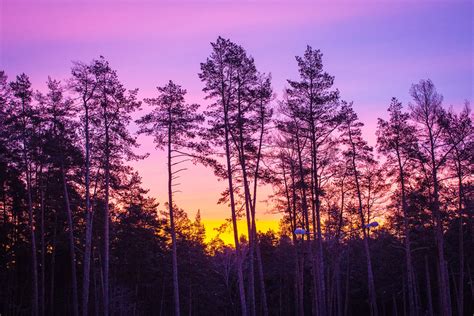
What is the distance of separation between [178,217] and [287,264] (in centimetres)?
1332

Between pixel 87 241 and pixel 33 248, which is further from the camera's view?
pixel 33 248

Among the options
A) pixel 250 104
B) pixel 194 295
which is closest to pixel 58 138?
pixel 250 104

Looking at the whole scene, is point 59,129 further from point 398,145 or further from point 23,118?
point 398,145

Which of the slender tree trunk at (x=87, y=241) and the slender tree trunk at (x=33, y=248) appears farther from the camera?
the slender tree trunk at (x=33, y=248)

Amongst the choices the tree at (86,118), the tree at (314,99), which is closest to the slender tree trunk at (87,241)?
the tree at (86,118)

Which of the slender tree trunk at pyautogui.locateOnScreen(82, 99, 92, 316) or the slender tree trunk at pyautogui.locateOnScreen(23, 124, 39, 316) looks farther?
the slender tree trunk at pyautogui.locateOnScreen(23, 124, 39, 316)

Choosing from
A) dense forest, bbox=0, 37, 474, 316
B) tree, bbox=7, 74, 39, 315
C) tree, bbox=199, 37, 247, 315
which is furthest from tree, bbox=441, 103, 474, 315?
tree, bbox=7, 74, 39, 315

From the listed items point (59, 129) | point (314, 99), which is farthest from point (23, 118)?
point (314, 99)

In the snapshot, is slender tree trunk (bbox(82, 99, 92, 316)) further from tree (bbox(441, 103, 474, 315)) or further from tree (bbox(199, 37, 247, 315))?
tree (bbox(441, 103, 474, 315))

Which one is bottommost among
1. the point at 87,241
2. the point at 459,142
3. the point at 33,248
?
the point at 33,248

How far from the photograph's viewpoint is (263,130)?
25.8 metres

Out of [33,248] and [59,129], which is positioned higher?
[59,129]

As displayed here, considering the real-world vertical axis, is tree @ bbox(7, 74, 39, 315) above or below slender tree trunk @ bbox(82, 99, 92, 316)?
above

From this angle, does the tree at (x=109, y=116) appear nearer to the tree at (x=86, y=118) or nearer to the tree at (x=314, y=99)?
the tree at (x=86, y=118)
